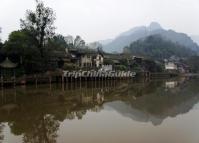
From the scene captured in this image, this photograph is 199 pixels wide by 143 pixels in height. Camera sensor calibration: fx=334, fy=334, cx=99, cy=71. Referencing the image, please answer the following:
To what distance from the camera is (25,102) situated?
88.1ft

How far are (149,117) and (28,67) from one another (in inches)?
1196

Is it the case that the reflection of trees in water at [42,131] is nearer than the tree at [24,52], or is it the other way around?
the reflection of trees in water at [42,131]

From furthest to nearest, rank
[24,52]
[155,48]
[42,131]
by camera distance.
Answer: [155,48] < [24,52] < [42,131]

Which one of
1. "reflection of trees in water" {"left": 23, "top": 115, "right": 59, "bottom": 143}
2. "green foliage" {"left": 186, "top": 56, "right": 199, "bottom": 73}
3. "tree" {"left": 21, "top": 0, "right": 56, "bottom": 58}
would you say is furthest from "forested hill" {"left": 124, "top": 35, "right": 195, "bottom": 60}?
"reflection of trees in water" {"left": 23, "top": 115, "right": 59, "bottom": 143}

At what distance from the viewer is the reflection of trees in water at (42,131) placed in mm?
13906

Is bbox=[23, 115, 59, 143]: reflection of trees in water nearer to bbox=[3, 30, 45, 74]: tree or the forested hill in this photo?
bbox=[3, 30, 45, 74]: tree

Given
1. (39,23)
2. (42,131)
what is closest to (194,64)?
(39,23)

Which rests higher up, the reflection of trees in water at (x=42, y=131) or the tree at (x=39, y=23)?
the tree at (x=39, y=23)

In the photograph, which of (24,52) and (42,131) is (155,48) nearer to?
(24,52)

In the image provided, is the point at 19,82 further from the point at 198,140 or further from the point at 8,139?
the point at 198,140

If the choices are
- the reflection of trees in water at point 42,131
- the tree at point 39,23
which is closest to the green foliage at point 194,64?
the tree at point 39,23

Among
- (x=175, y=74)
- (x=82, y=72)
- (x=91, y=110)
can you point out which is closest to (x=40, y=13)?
(x=82, y=72)

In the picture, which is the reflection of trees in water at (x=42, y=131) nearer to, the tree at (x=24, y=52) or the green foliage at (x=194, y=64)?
the tree at (x=24, y=52)

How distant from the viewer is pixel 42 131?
1574 centimetres
